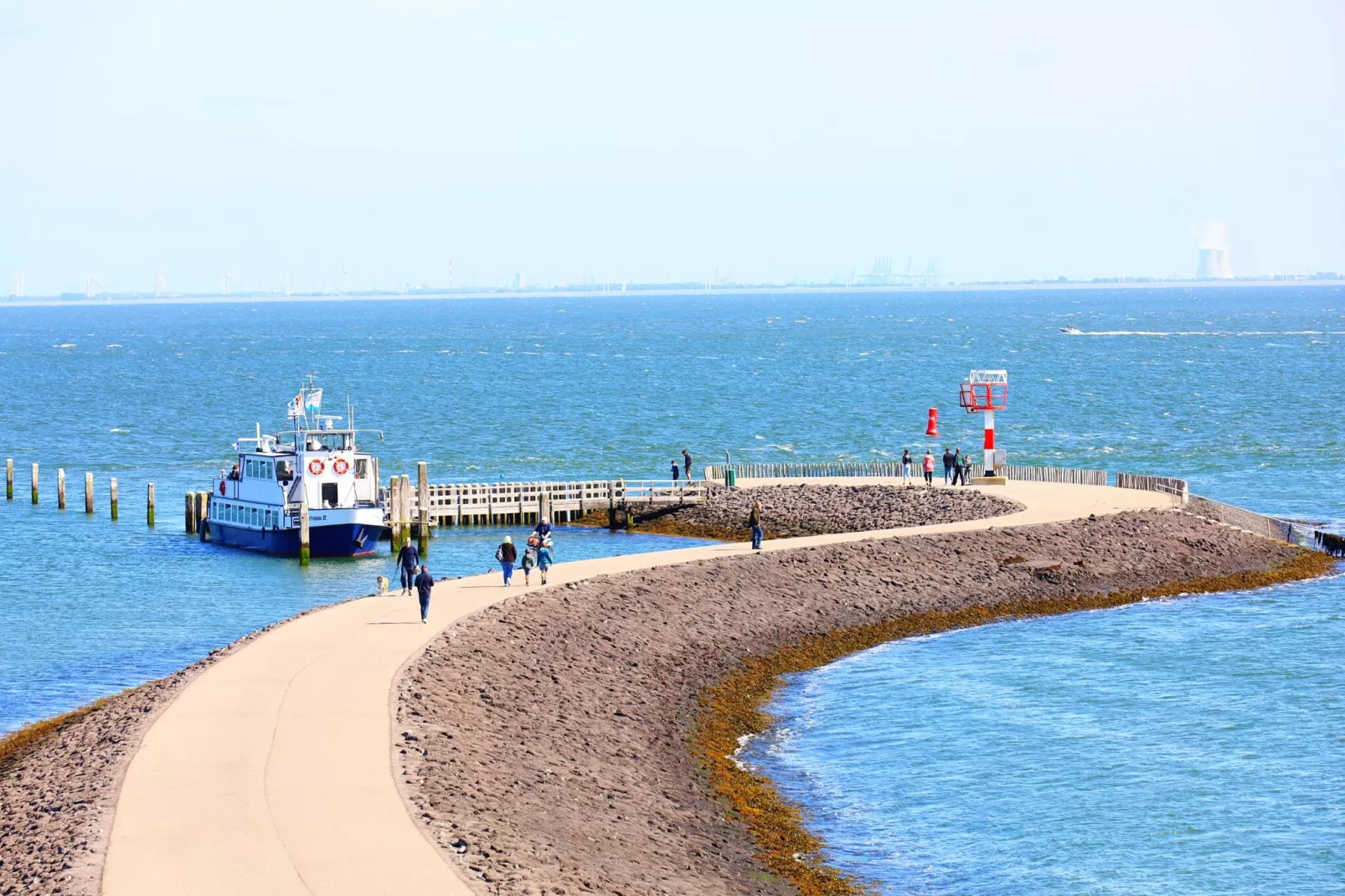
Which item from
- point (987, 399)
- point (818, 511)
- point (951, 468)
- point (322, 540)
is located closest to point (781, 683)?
point (818, 511)

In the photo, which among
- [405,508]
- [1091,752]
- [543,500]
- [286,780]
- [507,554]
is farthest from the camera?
[543,500]

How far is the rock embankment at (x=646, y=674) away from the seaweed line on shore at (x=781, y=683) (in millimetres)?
319

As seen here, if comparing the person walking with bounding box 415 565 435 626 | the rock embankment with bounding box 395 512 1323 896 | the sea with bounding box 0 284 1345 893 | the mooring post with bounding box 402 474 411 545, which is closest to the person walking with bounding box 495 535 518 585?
the rock embankment with bounding box 395 512 1323 896

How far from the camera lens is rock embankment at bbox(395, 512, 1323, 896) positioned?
22.6 meters

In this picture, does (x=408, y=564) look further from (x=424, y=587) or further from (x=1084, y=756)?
(x=1084, y=756)

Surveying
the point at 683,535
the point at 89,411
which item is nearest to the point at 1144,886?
the point at 683,535

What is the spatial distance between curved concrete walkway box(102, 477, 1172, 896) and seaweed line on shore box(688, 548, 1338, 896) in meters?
5.85

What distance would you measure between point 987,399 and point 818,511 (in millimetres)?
7141

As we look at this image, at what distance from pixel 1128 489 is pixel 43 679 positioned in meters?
37.5

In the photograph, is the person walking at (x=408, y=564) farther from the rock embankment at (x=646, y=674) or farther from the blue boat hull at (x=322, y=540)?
the blue boat hull at (x=322, y=540)

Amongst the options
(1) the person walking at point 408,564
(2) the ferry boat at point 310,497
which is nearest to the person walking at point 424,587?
(1) the person walking at point 408,564

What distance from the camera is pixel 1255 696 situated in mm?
36156

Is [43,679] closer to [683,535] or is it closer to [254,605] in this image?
[254,605]

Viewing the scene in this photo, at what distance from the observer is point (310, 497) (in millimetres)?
55938
